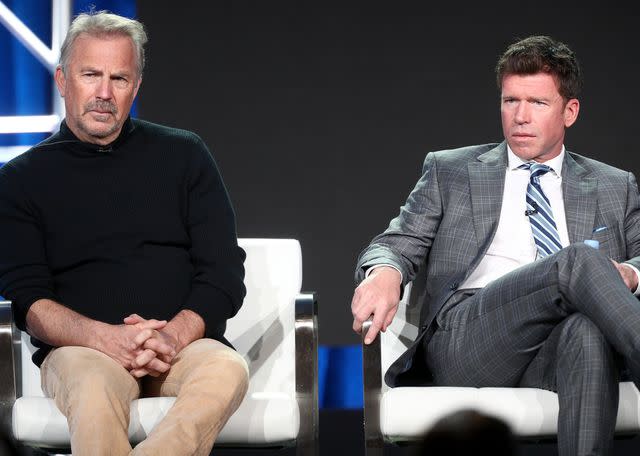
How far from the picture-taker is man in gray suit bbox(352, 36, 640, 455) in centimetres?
237

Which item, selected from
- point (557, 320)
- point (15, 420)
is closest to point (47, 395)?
point (15, 420)

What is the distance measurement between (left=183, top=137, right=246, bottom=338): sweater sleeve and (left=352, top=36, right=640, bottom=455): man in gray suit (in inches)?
14.4

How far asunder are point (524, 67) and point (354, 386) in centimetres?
176

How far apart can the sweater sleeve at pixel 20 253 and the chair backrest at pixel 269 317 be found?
0.62 m

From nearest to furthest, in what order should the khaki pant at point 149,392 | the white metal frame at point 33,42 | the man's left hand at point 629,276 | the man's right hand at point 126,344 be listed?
the khaki pant at point 149,392 < the man's right hand at point 126,344 < the man's left hand at point 629,276 < the white metal frame at point 33,42

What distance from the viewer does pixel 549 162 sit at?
3016 mm

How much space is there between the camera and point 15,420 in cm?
241

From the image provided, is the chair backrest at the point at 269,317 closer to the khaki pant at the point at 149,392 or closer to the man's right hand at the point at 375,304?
the khaki pant at the point at 149,392

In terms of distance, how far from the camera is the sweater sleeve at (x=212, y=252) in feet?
8.71

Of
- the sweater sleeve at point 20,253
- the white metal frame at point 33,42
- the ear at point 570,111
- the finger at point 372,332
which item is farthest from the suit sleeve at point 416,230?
the white metal frame at point 33,42

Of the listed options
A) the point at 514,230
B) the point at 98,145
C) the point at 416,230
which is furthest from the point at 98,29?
the point at 514,230

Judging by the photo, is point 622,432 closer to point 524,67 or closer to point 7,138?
point 524,67

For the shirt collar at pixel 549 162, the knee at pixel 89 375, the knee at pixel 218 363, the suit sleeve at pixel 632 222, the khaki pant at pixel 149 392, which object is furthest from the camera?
the shirt collar at pixel 549 162

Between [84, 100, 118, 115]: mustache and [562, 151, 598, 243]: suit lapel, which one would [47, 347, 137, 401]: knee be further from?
[562, 151, 598, 243]: suit lapel
